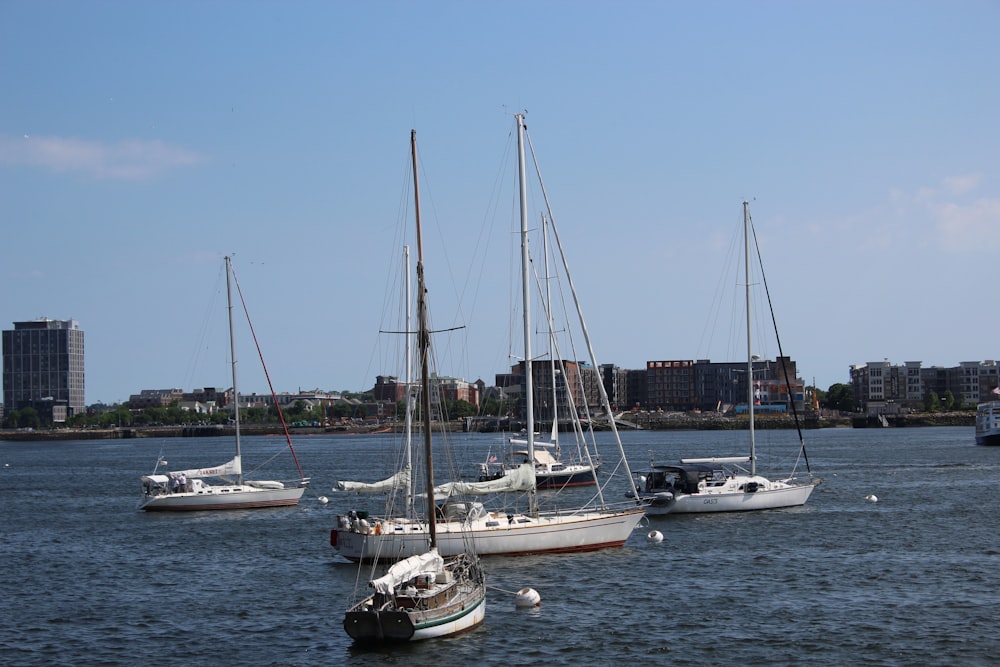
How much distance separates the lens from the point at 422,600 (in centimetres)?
3033

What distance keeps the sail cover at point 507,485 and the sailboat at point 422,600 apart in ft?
40.3

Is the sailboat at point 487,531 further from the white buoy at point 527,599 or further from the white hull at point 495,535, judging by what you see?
the white buoy at point 527,599

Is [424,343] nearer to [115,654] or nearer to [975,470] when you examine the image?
[115,654]

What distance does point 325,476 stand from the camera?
102 meters

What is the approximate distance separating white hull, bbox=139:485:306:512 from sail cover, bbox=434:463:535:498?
1908 cm

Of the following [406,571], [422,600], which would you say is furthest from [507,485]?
[422,600]

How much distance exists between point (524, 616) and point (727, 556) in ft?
46.7

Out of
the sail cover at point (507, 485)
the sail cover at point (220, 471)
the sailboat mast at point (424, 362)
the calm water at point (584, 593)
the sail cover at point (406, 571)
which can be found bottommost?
the calm water at point (584, 593)

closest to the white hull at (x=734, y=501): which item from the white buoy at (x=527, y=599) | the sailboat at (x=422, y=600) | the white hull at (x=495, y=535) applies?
the white hull at (x=495, y=535)

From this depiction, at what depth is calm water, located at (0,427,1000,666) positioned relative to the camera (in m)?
30.2

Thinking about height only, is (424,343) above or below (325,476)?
above

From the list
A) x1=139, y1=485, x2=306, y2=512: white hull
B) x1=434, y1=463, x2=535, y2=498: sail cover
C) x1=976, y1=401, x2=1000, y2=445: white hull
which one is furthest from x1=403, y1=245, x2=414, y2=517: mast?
x1=976, y1=401, x2=1000, y2=445: white hull

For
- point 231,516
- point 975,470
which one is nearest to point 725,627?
point 231,516

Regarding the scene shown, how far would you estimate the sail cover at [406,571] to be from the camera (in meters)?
30.0
